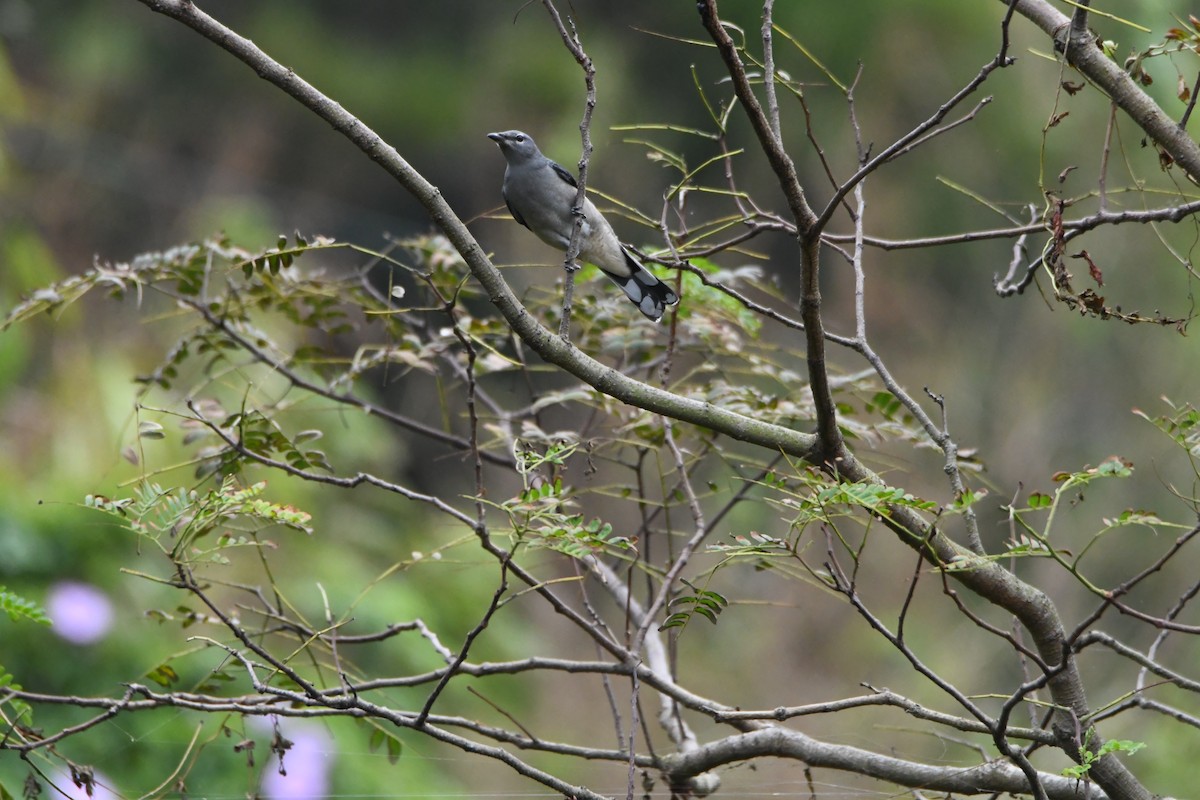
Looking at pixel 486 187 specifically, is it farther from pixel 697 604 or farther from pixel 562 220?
pixel 697 604

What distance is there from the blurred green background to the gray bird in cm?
176

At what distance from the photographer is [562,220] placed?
2.07m

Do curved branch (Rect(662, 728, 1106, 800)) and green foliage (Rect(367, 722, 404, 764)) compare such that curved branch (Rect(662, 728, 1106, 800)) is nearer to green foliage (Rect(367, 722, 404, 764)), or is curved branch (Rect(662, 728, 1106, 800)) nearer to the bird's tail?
green foliage (Rect(367, 722, 404, 764))

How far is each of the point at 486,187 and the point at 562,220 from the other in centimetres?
582

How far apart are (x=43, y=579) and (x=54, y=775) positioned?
877mm

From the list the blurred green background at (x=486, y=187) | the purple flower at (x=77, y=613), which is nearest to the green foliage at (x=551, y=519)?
the purple flower at (x=77, y=613)

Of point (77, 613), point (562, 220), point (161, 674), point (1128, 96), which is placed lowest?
point (161, 674)

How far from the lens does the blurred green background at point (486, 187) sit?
461cm

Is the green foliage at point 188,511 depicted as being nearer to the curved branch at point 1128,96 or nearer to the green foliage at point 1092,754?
the green foliage at point 1092,754

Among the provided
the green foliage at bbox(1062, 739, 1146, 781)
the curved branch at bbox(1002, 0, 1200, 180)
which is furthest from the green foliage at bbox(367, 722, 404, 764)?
the curved branch at bbox(1002, 0, 1200, 180)

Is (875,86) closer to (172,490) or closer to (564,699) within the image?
(564,699)

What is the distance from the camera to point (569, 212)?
6.79 ft

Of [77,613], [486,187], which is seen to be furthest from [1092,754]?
[486,187]

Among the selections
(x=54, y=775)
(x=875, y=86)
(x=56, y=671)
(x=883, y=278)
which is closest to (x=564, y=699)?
(x=883, y=278)
